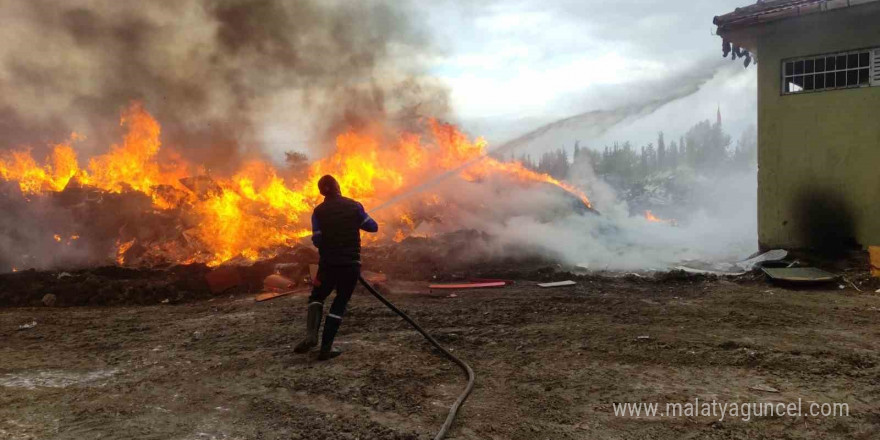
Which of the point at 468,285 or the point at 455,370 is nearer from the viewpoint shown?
the point at 455,370

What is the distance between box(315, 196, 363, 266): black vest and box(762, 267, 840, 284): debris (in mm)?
7420

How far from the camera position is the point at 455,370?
4.52m

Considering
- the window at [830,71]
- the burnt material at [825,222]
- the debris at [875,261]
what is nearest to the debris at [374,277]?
the debris at [875,261]

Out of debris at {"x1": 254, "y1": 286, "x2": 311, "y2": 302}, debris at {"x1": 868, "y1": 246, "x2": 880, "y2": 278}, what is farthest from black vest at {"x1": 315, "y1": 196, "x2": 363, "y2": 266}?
debris at {"x1": 868, "y1": 246, "x2": 880, "y2": 278}

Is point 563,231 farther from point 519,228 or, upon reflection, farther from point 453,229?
point 453,229

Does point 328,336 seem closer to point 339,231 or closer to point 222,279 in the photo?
point 339,231

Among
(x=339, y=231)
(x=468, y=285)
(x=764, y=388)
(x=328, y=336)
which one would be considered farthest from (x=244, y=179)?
(x=764, y=388)

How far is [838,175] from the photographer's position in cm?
971

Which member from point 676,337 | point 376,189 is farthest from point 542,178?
point 676,337

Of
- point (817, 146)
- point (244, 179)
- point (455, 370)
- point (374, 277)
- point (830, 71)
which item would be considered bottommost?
point (455, 370)

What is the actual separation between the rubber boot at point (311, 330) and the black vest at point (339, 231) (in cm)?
49

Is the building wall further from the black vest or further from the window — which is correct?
the black vest

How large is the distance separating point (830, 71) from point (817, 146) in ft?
5.10

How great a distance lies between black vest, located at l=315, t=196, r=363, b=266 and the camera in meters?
4.96
